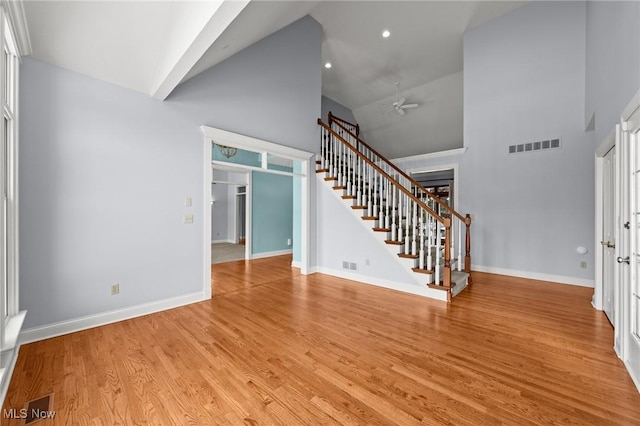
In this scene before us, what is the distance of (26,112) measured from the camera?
2430 millimetres

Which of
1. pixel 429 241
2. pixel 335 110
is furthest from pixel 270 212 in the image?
pixel 429 241

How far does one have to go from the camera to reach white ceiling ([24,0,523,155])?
7.07ft

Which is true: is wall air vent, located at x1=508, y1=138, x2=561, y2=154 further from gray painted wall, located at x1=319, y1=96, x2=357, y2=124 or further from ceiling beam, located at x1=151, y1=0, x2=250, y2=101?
ceiling beam, located at x1=151, y1=0, x2=250, y2=101

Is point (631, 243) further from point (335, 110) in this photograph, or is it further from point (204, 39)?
point (335, 110)

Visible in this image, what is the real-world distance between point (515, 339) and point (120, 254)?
4.27 m

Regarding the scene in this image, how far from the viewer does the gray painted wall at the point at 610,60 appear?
2053mm

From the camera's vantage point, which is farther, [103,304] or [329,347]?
[103,304]

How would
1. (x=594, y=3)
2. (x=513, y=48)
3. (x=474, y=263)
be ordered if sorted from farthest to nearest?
(x=474, y=263) → (x=513, y=48) → (x=594, y=3)

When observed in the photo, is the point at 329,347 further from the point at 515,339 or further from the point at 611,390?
the point at 611,390

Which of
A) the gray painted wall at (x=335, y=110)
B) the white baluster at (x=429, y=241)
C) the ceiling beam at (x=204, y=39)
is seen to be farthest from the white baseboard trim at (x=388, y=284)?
the gray painted wall at (x=335, y=110)

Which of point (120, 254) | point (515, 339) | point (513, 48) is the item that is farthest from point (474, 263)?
point (120, 254)

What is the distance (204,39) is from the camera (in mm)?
2055

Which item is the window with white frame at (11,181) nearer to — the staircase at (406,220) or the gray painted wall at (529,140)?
the staircase at (406,220)

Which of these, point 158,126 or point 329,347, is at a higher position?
point 158,126
